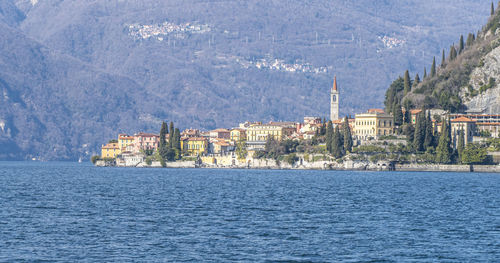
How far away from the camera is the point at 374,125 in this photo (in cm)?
16388

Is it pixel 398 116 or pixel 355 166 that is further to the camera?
pixel 398 116

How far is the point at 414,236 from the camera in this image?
2137 inches

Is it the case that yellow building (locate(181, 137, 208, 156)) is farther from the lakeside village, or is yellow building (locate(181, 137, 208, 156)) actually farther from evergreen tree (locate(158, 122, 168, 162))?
evergreen tree (locate(158, 122, 168, 162))

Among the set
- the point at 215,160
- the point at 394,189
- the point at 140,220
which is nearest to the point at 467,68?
the point at 215,160

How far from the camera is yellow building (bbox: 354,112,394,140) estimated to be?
161750 millimetres

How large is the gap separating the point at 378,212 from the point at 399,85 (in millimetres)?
116695

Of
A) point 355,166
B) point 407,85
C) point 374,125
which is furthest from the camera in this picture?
point 407,85

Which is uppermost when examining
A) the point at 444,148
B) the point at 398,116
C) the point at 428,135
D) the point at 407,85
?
the point at 407,85

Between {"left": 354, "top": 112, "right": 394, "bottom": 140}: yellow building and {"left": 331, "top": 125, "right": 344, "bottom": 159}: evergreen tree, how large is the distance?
949cm

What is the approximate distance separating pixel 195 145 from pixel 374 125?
45.0m

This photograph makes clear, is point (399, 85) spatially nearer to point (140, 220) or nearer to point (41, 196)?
point (41, 196)

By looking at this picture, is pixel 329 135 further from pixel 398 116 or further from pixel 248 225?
pixel 248 225

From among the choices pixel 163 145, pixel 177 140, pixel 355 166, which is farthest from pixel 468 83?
pixel 163 145

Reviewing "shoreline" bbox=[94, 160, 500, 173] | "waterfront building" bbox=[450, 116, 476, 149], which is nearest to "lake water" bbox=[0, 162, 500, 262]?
"shoreline" bbox=[94, 160, 500, 173]
